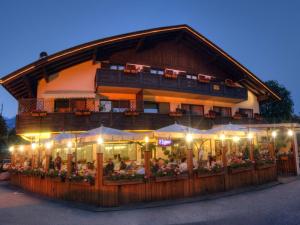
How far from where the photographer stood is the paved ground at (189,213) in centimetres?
778

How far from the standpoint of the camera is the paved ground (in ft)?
25.5

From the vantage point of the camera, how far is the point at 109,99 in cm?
2042

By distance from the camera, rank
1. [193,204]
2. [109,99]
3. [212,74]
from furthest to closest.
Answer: [212,74] → [109,99] → [193,204]

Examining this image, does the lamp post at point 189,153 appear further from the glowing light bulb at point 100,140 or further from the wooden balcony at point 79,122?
the wooden balcony at point 79,122

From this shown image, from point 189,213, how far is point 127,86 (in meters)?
12.1

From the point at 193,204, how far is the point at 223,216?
6.51 ft

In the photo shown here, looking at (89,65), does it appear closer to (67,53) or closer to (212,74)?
(67,53)

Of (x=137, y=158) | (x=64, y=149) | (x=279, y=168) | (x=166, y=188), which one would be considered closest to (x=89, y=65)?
(x=64, y=149)

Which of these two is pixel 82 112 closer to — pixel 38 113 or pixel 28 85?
pixel 38 113

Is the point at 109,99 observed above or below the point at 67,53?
below

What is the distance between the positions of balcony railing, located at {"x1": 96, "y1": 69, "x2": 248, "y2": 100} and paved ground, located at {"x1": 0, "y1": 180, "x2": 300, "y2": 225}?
9968mm

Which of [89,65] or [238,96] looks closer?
[89,65]

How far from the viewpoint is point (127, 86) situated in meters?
19.2

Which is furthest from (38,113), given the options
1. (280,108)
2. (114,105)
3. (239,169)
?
(280,108)
